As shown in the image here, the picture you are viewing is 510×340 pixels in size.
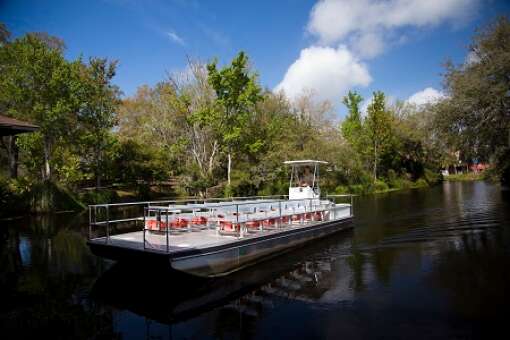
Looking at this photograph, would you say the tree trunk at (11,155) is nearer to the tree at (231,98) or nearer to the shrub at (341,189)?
the tree at (231,98)

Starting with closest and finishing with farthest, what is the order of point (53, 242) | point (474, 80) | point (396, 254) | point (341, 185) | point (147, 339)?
point (147, 339) < point (396, 254) < point (53, 242) < point (474, 80) < point (341, 185)

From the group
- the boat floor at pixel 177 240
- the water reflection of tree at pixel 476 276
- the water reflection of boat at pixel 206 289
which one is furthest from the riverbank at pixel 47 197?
the water reflection of boat at pixel 206 289

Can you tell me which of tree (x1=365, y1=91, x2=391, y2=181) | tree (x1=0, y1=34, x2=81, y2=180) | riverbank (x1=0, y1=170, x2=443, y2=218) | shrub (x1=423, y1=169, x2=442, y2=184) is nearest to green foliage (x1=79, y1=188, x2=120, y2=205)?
riverbank (x1=0, y1=170, x2=443, y2=218)

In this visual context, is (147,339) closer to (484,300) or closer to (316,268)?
(316,268)

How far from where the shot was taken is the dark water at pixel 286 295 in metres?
6.61

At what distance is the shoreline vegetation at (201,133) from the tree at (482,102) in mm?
79

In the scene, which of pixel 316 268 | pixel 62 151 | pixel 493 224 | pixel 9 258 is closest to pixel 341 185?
pixel 493 224

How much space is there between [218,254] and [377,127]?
4824cm

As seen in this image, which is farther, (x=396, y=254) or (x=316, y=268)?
(x=396, y=254)

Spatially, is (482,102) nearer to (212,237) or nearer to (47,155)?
(212,237)

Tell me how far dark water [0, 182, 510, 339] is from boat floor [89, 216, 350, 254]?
744 millimetres

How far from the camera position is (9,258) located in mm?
12422

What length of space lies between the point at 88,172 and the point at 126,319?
1115 inches

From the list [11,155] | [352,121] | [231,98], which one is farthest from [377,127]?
[11,155]
